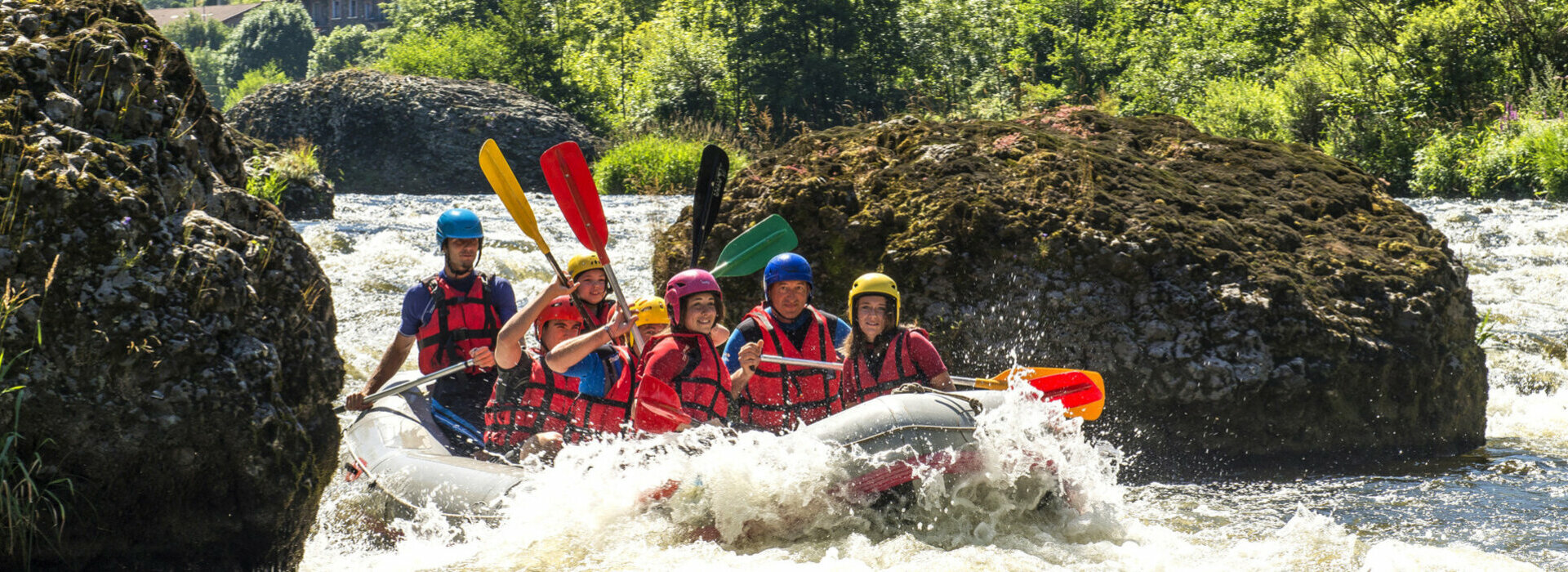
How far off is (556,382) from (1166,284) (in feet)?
9.52

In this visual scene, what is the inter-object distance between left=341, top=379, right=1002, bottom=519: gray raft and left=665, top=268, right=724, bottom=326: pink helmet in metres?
0.63

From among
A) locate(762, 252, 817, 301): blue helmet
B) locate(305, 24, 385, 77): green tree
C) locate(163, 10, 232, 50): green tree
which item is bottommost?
locate(762, 252, 817, 301): blue helmet

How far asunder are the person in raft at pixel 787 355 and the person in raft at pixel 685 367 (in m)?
0.30

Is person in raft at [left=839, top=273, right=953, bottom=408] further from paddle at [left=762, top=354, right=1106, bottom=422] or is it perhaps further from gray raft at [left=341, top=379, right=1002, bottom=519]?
gray raft at [left=341, top=379, right=1002, bottom=519]

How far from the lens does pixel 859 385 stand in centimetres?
475

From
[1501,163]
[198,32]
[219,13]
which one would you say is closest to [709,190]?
[1501,163]

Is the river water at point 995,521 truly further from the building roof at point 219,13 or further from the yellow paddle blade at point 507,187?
the building roof at point 219,13

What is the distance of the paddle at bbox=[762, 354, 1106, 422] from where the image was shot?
4582 mm

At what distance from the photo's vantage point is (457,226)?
5.36m

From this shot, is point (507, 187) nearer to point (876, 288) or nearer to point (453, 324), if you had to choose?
point (453, 324)

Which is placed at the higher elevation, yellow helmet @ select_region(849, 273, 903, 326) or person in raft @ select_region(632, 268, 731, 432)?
yellow helmet @ select_region(849, 273, 903, 326)

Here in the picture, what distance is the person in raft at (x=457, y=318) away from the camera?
17.6ft

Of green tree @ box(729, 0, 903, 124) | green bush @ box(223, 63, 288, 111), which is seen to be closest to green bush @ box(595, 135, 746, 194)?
green tree @ box(729, 0, 903, 124)

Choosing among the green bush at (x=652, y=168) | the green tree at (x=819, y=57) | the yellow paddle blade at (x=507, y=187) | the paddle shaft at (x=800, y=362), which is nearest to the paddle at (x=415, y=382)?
the yellow paddle blade at (x=507, y=187)
